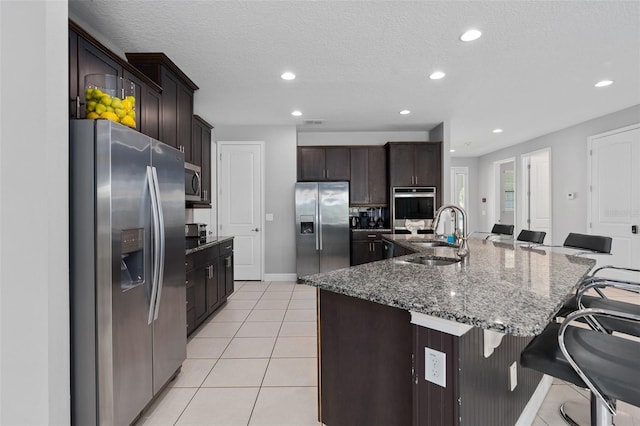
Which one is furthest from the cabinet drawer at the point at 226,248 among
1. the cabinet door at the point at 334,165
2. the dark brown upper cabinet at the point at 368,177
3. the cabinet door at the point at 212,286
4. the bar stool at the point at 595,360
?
the bar stool at the point at 595,360

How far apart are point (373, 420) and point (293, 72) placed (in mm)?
3068

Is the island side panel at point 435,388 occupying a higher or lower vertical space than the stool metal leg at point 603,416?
higher

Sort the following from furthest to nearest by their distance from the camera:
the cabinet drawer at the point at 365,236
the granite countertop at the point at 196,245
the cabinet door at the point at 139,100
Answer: the cabinet drawer at the point at 365,236
the granite countertop at the point at 196,245
the cabinet door at the point at 139,100

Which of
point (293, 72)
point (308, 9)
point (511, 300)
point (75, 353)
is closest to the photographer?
point (511, 300)

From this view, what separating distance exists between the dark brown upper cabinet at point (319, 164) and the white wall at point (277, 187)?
0.59 feet

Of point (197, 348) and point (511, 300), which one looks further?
point (197, 348)

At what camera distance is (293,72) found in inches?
126

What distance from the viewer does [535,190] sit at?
6770 mm

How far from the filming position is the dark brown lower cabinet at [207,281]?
2877 mm

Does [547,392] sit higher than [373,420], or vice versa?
[373,420]

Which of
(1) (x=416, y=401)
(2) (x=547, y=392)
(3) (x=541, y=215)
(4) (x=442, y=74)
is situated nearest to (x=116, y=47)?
(4) (x=442, y=74)

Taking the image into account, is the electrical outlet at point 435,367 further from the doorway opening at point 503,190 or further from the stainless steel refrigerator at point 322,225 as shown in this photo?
the doorway opening at point 503,190

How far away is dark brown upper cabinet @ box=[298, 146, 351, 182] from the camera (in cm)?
537

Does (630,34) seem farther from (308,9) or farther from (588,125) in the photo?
(588,125)
